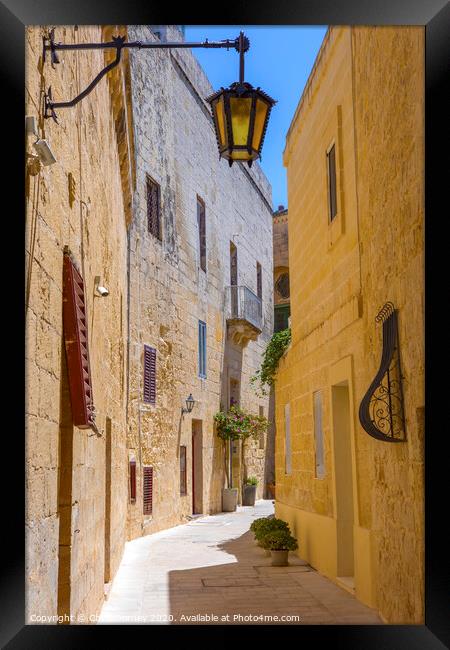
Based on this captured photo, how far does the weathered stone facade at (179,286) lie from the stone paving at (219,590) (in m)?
2.59

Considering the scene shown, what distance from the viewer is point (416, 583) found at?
17.5 ft

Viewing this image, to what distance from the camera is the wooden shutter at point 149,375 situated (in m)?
15.2

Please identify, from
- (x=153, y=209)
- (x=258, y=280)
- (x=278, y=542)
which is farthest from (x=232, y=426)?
(x=278, y=542)

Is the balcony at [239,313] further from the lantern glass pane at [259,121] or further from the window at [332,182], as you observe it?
the lantern glass pane at [259,121]

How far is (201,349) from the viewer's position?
19.5m

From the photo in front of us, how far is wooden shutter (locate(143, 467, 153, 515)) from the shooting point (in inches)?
579

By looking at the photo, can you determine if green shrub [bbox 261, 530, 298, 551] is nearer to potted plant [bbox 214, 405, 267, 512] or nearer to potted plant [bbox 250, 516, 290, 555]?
potted plant [bbox 250, 516, 290, 555]

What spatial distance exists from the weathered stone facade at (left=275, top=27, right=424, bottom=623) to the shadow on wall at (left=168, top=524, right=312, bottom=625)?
23.1 inches

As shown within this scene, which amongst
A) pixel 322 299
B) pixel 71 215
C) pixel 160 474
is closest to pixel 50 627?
pixel 71 215

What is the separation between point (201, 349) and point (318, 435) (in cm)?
980
